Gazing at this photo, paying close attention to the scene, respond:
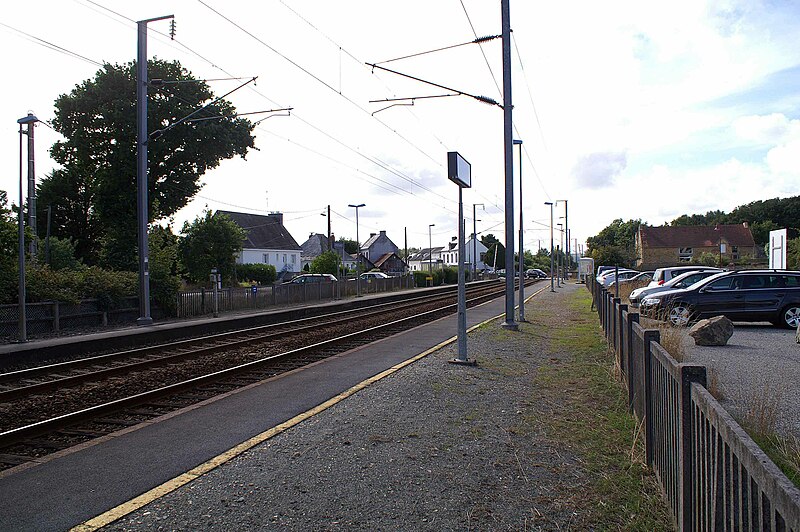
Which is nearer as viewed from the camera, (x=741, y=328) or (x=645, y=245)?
(x=741, y=328)

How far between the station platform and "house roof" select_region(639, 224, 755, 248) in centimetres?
9997

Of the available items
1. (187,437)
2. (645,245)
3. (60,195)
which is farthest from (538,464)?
(645,245)


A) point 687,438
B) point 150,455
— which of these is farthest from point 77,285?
point 687,438

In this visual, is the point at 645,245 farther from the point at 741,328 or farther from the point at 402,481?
the point at 402,481

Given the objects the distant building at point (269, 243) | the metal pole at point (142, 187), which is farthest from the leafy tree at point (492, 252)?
the metal pole at point (142, 187)

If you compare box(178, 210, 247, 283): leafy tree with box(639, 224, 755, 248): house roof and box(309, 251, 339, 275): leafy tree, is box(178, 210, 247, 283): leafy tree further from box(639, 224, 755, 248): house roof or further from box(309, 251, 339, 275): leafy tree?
box(639, 224, 755, 248): house roof

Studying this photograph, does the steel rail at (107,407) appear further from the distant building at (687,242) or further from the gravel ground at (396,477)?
the distant building at (687,242)

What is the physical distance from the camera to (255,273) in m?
60.9

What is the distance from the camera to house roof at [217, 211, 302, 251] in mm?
73750

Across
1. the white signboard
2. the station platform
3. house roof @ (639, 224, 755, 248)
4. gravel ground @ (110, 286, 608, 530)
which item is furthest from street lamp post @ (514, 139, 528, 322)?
house roof @ (639, 224, 755, 248)

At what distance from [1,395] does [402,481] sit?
23.7 ft

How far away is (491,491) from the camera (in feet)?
15.8

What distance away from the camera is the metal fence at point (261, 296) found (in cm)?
2711

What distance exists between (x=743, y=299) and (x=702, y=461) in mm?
15047
